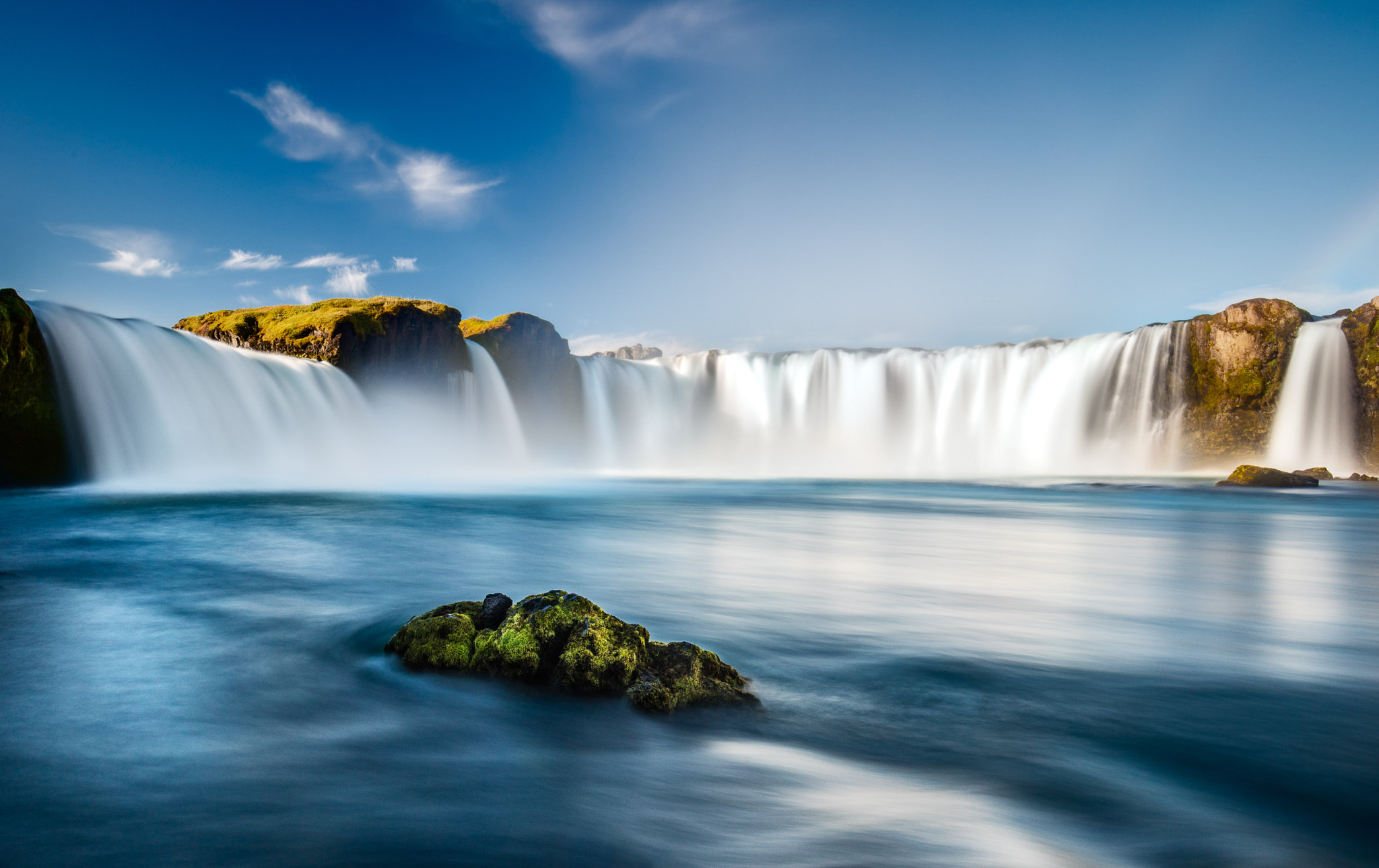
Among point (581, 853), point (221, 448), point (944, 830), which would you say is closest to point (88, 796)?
point (581, 853)

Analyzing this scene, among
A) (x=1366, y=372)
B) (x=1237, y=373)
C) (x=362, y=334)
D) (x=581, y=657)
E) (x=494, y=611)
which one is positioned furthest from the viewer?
(x=1237, y=373)

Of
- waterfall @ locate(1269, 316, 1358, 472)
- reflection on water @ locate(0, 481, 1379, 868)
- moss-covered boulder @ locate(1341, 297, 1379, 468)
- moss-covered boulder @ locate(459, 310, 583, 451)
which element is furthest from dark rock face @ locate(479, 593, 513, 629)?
moss-covered boulder @ locate(1341, 297, 1379, 468)

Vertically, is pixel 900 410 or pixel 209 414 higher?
pixel 900 410

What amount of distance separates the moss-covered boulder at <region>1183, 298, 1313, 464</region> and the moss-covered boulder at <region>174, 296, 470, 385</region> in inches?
1499

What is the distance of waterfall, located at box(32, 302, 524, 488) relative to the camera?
1867 centimetres

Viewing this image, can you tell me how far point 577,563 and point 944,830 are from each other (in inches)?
Answer: 304

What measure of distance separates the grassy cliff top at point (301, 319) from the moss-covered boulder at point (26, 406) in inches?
470

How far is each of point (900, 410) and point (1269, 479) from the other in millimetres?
19495

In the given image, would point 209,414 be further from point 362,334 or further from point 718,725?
point 718,725

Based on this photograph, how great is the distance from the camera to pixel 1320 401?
31.9m

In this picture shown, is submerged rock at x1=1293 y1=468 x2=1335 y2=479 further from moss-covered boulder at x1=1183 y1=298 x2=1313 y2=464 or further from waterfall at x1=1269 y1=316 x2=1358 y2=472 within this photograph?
moss-covered boulder at x1=1183 y1=298 x2=1313 y2=464

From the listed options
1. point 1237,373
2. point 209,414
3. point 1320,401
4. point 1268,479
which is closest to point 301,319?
point 209,414

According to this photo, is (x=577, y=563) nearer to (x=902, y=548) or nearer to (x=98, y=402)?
(x=902, y=548)

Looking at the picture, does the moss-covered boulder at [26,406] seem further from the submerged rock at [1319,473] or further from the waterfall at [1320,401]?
the waterfall at [1320,401]
